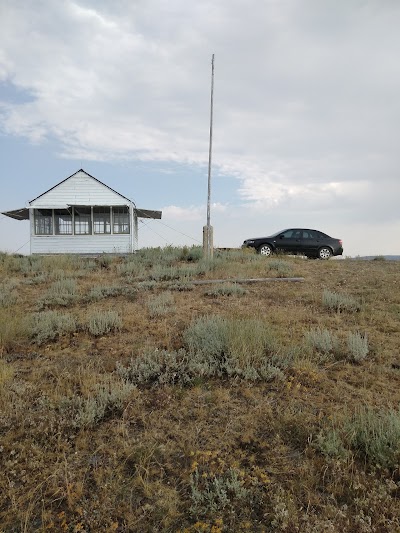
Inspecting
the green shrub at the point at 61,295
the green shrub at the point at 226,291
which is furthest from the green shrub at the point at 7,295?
the green shrub at the point at 226,291

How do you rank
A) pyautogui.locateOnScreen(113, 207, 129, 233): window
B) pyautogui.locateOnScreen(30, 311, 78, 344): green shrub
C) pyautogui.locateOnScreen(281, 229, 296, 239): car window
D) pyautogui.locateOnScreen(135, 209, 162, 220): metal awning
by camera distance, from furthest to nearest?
pyautogui.locateOnScreen(135, 209, 162, 220): metal awning → pyautogui.locateOnScreen(113, 207, 129, 233): window → pyautogui.locateOnScreen(281, 229, 296, 239): car window → pyautogui.locateOnScreen(30, 311, 78, 344): green shrub

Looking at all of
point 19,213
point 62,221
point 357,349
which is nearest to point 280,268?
point 357,349

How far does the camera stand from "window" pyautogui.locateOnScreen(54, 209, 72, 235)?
73.2 ft

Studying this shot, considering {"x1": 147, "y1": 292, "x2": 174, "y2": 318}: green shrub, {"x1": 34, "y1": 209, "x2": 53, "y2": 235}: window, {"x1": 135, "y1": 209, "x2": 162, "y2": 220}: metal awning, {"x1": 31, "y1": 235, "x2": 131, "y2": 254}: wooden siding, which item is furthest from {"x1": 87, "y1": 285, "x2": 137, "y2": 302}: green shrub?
{"x1": 135, "y1": 209, "x2": 162, "y2": 220}: metal awning

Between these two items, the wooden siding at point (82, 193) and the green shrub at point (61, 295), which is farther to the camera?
the wooden siding at point (82, 193)

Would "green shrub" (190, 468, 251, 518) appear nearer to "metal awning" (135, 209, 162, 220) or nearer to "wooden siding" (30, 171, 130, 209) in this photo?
"wooden siding" (30, 171, 130, 209)

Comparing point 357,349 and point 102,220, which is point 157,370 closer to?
point 357,349

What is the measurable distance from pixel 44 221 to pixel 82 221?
2.15 metres

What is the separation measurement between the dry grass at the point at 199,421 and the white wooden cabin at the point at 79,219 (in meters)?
14.9

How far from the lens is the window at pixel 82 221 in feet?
73.0

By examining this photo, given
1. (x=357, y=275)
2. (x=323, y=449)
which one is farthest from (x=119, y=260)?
(x=323, y=449)

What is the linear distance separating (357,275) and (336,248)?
7.90 meters

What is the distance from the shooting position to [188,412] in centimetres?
398

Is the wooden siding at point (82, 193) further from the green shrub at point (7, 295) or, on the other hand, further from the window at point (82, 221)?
the green shrub at point (7, 295)
